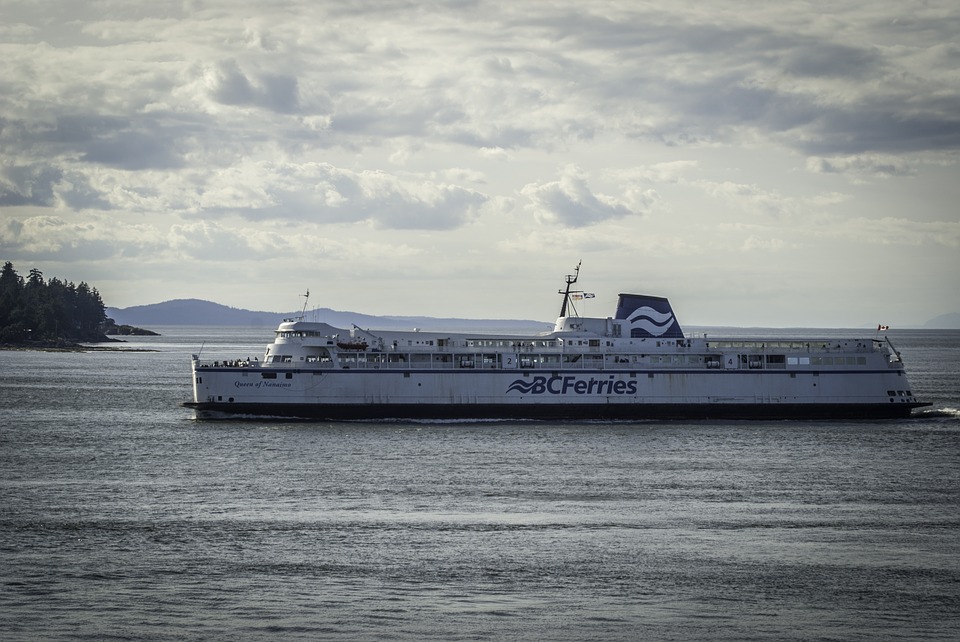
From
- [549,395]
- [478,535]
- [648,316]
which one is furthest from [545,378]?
[478,535]

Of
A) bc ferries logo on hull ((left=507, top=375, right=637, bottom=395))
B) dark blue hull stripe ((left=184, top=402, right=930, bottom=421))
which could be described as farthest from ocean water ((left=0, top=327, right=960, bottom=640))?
bc ferries logo on hull ((left=507, top=375, right=637, bottom=395))

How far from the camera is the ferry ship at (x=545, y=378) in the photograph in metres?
61.4

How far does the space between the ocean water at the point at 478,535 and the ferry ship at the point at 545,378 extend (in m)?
4.79

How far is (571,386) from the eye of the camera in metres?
63.1

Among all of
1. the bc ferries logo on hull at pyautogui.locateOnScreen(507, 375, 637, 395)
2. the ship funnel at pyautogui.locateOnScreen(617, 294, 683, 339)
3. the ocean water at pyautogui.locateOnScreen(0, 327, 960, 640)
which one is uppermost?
the ship funnel at pyautogui.locateOnScreen(617, 294, 683, 339)

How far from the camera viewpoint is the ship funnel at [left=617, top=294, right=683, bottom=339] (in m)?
66.9

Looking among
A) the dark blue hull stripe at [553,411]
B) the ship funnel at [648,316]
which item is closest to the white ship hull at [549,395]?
the dark blue hull stripe at [553,411]

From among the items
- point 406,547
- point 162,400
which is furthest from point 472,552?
point 162,400

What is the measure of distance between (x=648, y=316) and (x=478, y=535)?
38179 millimetres

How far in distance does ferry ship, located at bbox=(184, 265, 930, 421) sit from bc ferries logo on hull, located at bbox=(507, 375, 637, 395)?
0.20 feet

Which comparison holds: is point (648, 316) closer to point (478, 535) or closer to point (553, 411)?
point (553, 411)

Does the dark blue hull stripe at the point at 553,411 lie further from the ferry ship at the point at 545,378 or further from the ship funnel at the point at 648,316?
the ship funnel at the point at 648,316

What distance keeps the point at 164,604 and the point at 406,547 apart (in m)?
7.57

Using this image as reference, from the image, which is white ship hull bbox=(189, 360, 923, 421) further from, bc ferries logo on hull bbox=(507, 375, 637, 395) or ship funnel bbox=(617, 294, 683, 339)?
ship funnel bbox=(617, 294, 683, 339)
